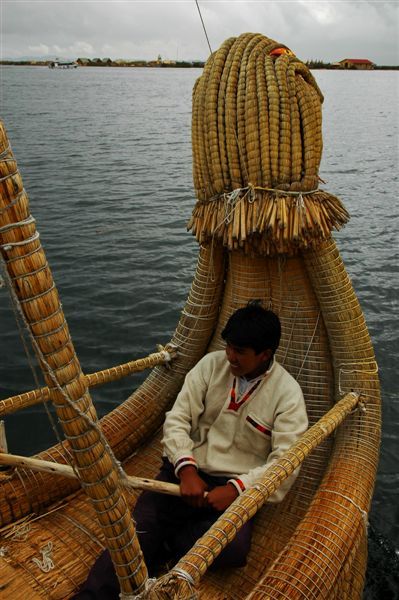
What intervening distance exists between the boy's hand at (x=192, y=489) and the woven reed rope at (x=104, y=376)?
667 millimetres

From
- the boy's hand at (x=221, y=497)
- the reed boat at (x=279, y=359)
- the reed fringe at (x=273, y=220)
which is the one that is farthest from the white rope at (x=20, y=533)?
the reed fringe at (x=273, y=220)

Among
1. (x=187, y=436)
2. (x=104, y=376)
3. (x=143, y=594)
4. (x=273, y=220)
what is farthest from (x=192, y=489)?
(x=273, y=220)

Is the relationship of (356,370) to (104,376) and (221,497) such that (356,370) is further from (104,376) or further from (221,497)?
(104,376)

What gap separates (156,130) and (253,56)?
81.2ft

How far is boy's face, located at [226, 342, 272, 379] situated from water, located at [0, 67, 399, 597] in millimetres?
2512

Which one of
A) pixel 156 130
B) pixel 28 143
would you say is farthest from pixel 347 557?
pixel 156 130

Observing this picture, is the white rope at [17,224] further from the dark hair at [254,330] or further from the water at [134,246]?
the water at [134,246]

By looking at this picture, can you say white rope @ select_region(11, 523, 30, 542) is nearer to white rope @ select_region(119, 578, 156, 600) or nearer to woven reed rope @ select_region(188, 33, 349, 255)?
white rope @ select_region(119, 578, 156, 600)

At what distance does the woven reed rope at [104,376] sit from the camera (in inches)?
115

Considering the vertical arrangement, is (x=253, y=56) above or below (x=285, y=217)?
above

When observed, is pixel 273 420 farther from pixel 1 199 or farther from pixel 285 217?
pixel 1 199

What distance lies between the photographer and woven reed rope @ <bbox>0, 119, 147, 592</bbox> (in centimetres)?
137

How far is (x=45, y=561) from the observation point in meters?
2.77

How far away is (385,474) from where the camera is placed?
16.3 ft
